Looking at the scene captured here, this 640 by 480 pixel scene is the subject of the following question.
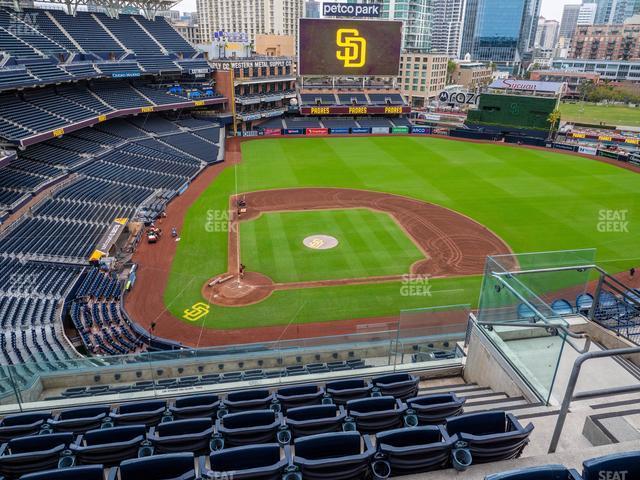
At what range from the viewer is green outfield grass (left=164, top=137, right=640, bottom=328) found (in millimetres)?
26188

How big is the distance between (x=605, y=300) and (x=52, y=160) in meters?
44.9

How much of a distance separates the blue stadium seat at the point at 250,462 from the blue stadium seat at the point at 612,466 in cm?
374

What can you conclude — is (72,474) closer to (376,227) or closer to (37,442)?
(37,442)

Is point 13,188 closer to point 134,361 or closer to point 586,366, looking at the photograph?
point 134,361

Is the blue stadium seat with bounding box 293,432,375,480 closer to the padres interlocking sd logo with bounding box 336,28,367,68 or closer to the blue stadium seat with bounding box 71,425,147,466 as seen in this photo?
the blue stadium seat with bounding box 71,425,147,466

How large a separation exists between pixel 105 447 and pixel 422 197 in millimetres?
40283

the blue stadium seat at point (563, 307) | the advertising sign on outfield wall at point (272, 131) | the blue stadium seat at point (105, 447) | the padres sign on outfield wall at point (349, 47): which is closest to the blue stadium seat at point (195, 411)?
the blue stadium seat at point (105, 447)

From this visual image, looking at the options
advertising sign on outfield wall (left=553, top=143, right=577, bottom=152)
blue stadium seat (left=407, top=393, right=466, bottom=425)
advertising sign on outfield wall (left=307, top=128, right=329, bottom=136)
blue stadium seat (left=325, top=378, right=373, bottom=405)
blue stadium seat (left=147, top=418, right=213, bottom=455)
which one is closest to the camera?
blue stadium seat (left=147, top=418, right=213, bottom=455)

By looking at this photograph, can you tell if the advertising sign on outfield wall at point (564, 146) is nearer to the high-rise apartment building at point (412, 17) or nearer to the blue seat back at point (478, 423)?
the blue seat back at point (478, 423)

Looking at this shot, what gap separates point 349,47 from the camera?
229 ft

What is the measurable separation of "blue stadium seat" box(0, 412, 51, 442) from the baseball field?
14594 mm

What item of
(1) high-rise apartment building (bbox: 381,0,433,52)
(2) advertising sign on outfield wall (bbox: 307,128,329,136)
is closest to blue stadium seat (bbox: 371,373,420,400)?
(2) advertising sign on outfield wall (bbox: 307,128,329,136)

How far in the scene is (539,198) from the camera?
1747 inches

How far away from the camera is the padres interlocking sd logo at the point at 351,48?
68875mm
